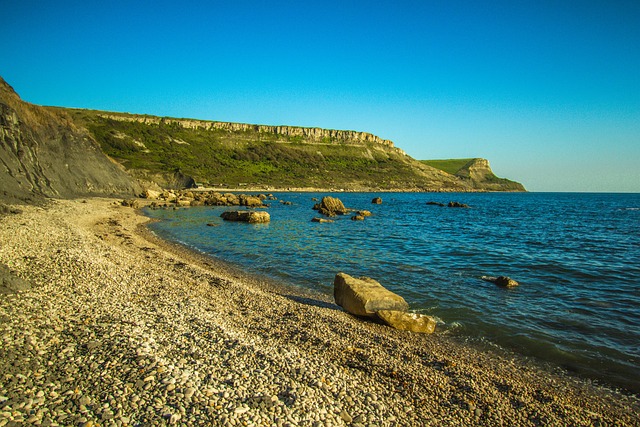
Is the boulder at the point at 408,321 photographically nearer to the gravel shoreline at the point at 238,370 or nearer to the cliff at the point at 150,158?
the gravel shoreline at the point at 238,370

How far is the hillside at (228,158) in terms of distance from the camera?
128250 millimetres

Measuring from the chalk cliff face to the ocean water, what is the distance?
51.8 feet

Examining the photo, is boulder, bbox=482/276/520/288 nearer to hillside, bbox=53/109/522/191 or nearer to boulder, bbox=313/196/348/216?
boulder, bbox=313/196/348/216

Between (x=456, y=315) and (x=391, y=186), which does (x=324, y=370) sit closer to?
(x=456, y=315)

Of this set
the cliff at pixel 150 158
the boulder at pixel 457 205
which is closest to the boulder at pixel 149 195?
the cliff at pixel 150 158

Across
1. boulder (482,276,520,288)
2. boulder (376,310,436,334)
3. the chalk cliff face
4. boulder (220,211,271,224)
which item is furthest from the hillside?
boulder (376,310,436,334)

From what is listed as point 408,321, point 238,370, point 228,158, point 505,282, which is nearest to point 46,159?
point 238,370

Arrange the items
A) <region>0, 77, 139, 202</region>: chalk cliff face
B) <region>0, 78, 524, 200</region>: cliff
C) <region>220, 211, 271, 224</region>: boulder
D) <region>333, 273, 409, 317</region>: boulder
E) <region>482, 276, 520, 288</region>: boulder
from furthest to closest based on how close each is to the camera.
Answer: <region>220, 211, 271, 224</region>: boulder → <region>0, 78, 524, 200</region>: cliff → <region>0, 77, 139, 202</region>: chalk cliff face → <region>482, 276, 520, 288</region>: boulder → <region>333, 273, 409, 317</region>: boulder

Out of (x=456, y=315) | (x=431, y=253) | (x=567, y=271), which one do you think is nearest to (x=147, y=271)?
(x=456, y=315)

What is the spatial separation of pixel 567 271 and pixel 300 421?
20551mm

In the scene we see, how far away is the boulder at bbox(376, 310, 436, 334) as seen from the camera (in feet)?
37.8

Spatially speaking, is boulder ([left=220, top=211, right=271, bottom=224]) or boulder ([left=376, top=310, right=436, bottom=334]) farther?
boulder ([left=220, top=211, right=271, bottom=224])

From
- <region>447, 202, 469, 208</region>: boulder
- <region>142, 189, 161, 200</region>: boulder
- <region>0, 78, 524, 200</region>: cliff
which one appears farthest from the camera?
<region>447, 202, 469, 208</region>: boulder

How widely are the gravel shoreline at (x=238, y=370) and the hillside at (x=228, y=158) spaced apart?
329 feet
